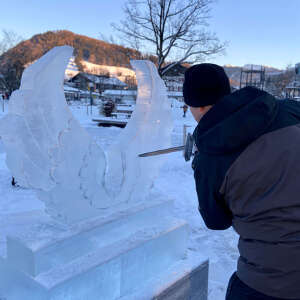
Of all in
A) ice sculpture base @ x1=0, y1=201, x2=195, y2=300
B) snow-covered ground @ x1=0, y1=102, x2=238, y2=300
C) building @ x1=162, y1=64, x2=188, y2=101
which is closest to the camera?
ice sculpture base @ x1=0, y1=201, x2=195, y2=300

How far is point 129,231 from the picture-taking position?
7.75ft

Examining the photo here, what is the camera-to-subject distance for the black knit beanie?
4.30 feet

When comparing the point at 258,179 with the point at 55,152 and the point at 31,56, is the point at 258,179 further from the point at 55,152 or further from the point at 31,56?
the point at 31,56

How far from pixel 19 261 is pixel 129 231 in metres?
0.79

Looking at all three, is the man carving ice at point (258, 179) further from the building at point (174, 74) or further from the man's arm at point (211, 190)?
the building at point (174, 74)

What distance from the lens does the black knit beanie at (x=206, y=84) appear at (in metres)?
1.31

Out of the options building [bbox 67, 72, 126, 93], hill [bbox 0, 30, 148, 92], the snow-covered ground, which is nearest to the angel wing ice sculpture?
the snow-covered ground

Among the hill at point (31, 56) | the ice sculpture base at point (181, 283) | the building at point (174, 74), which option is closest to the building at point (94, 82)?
the hill at point (31, 56)

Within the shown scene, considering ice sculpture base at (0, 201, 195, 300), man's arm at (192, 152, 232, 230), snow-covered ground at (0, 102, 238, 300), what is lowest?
snow-covered ground at (0, 102, 238, 300)

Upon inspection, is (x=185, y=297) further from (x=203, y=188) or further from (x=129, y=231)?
(x=203, y=188)

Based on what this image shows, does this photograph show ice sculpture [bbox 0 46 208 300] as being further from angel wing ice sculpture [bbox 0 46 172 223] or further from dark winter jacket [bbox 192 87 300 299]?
dark winter jacket [bbox 192 87 300 299]

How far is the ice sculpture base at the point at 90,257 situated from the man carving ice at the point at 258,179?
106cm

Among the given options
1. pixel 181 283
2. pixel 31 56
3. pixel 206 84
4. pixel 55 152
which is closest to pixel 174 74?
pixel 31 56

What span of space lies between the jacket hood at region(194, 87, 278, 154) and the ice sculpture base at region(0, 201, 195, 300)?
1.22 meters
